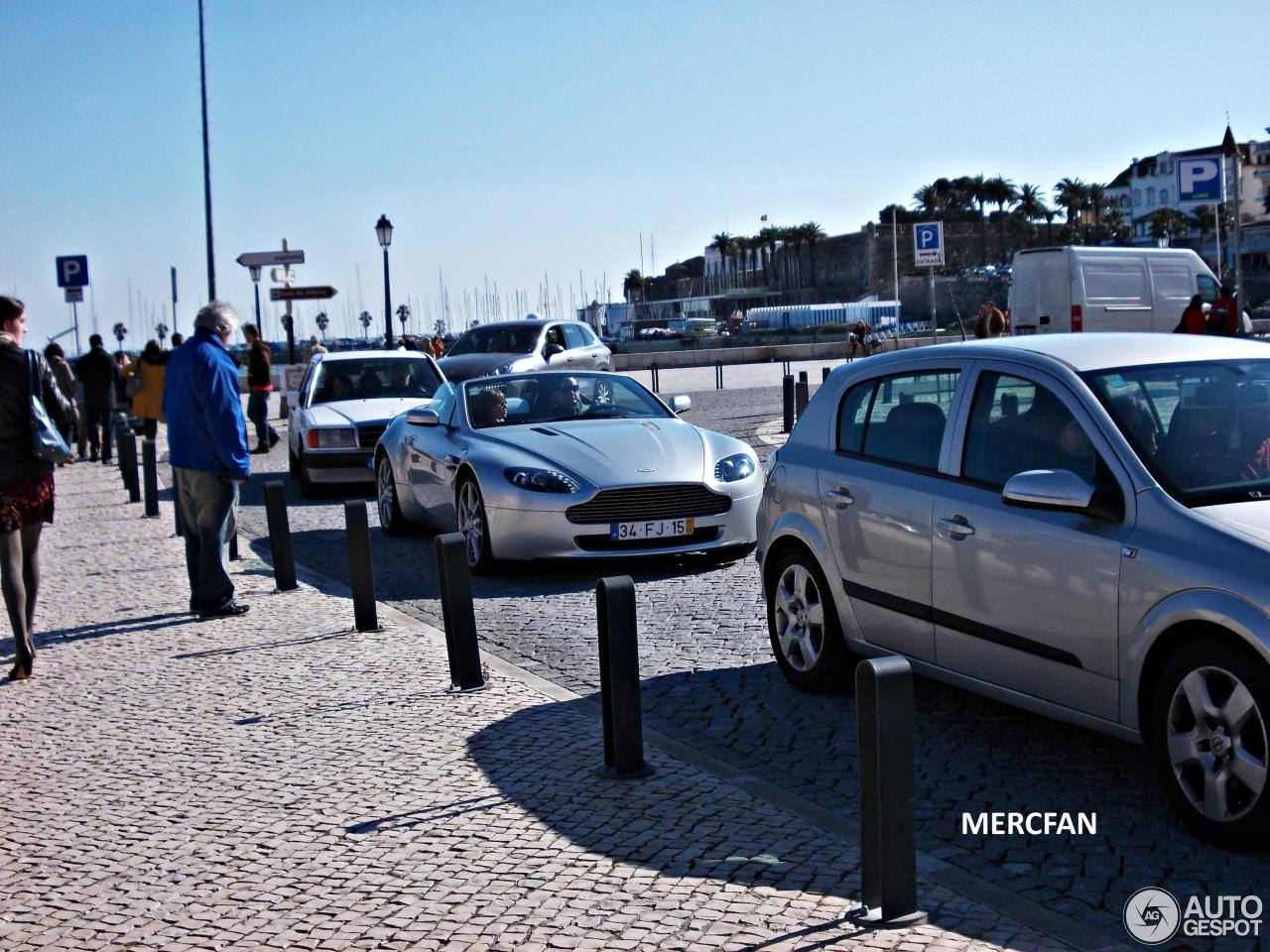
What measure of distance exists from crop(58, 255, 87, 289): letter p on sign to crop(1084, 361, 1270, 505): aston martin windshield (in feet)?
70.3

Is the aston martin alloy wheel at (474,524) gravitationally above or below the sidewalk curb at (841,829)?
above

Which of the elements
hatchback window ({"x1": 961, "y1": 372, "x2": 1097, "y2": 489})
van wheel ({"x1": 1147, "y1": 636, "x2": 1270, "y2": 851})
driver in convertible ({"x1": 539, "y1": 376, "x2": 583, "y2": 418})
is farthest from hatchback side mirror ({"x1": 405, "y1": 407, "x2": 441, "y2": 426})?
van wheel ({"x1": 1147, "y1": 636, "x2": 1270, "y2": 851})

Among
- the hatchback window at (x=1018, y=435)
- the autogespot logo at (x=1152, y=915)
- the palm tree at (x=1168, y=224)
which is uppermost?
the palm tree at (x=1168, y=224)

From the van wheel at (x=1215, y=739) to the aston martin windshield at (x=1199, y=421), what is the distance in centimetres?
60

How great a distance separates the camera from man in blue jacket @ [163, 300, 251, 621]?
9406 mm

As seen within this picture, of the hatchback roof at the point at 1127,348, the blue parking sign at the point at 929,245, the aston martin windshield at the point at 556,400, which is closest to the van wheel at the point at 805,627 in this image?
the hatchback roof at the point at 1127,348

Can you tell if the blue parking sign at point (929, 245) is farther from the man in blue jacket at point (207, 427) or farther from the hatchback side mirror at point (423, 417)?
the man in blue jacket at point (207, 427)

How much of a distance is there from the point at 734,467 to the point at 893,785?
6.92 metres

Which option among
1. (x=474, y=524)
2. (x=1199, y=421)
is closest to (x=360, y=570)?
(x=474, y=524)

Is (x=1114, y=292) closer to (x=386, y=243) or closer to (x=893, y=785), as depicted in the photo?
(x=386, y=243)

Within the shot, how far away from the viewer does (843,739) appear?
614cm

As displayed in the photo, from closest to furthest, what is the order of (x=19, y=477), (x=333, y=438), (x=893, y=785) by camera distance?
(x=893, y=785), (x=19, y=477), (x=333, y=438)

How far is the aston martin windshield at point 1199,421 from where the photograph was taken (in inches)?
198

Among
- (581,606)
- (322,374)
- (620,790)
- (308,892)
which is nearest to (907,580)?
(620,790)
